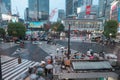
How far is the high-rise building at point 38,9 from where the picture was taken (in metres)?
171

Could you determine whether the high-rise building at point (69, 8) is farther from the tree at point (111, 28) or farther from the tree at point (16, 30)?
the tree at point (111, 28)

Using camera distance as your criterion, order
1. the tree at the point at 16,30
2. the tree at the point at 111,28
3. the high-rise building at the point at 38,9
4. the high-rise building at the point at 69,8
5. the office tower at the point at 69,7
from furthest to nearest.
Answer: the office tower at the point at 69,7, the high-rise building at the point at 69,8, the high-rise building at the point at 38,9, the tree at the point at 16,30, the tree at the point at 111,28

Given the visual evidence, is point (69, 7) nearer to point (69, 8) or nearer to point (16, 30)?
point (69, 8)

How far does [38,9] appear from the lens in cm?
16925

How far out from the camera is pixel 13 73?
68.2 feet

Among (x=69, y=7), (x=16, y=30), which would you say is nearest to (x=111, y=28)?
(x=16, y=30)

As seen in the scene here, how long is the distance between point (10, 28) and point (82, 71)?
195 ft

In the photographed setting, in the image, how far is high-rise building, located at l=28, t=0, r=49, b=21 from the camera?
6718 inches

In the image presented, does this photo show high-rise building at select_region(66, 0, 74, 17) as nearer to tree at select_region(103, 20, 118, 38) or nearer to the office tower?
the office tower

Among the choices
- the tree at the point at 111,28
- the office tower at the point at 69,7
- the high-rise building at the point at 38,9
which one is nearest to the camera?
the tree at the point at 111,28

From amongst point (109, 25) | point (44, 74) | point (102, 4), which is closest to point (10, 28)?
point (109, 25)

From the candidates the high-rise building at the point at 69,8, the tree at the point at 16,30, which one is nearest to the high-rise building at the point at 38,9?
the high-rise building at the point at 69,8

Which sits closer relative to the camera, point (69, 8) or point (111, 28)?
point (111, 28)

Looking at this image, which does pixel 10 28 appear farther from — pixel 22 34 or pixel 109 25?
pixel 109 25
